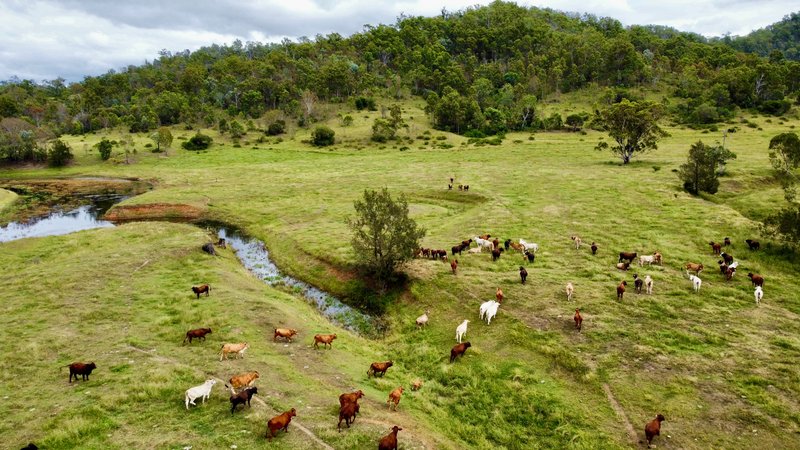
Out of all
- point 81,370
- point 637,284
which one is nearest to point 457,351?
point 637,284

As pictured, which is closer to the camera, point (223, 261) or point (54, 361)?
point (54, 361)

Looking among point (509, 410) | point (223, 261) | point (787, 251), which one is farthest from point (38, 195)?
point (787, 251)

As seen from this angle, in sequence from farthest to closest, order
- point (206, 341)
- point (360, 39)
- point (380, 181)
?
point (360, 39) < point (380, 181) < point (206, 341)

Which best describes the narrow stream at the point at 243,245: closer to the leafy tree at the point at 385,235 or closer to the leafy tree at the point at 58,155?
the leafy tree at the point at 385,235

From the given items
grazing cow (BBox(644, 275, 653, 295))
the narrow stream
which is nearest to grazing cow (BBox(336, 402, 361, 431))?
the narrow stream

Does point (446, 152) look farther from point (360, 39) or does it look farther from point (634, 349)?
point (360, 39)

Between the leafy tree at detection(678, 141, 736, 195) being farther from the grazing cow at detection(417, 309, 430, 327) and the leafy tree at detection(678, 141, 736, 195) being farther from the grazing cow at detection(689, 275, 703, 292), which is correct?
the grazing cow at detection(417, 309, 430, 327)
